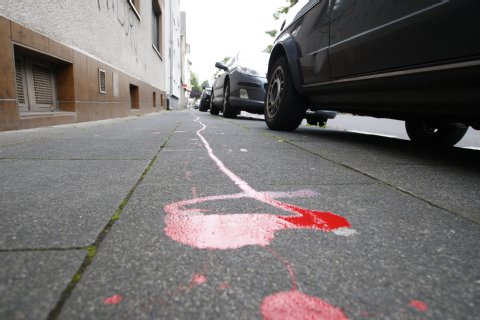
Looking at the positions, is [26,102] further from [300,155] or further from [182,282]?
[182,282]

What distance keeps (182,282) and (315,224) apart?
517 mm

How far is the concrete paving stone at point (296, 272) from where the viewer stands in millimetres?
622

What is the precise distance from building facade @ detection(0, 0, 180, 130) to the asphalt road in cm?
221

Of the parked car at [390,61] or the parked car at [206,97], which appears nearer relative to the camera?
the parked car at [390,61]

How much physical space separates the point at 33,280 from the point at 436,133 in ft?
12.4

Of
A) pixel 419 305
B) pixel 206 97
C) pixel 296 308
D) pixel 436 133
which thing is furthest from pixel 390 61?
pixel 206 97

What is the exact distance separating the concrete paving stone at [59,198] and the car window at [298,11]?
253 centimetres

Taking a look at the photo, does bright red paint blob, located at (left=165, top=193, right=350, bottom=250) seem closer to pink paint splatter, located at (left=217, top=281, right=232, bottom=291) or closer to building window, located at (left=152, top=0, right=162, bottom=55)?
pink paint splatter, located at (left=217, top=281, right=232, bottom=291)

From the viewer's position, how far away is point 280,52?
4066 millimetres

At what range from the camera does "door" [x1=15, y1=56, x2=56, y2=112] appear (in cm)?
381

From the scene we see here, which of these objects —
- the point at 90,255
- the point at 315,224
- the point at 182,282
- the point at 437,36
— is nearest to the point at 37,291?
the point at 90,255

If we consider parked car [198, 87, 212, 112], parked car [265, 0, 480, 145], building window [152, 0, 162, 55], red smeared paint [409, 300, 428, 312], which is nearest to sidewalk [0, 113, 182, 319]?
red smeared paint [409, 300, 428, 312]

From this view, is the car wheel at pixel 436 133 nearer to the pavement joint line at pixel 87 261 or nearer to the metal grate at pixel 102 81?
the pavement joint line at pixel 87 261

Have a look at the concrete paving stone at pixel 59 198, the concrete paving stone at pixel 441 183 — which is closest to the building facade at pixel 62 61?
the concrete paving stone at pixel 59 198
